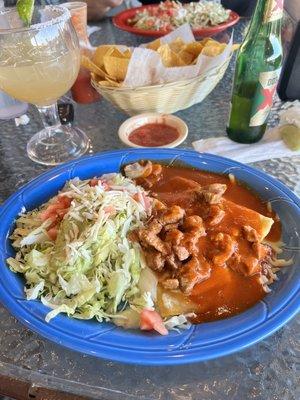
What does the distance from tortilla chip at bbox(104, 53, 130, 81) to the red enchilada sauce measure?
0.51 meters

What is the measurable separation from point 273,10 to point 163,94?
44 centimetres

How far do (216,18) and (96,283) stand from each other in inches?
73.6

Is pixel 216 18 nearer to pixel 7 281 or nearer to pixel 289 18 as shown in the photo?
pixel 289 18

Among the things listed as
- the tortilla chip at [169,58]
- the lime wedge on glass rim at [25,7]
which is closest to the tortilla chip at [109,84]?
the tortilla chip at [169,58]

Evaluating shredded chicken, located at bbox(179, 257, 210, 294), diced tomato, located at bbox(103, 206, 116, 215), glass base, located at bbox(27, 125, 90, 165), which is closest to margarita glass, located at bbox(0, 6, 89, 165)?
glass base, located at bbox(27, 125, 90, 165)

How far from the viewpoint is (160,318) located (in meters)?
0.83

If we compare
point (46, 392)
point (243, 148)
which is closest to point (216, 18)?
point (243, 148)

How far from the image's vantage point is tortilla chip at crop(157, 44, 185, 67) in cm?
Result: 155

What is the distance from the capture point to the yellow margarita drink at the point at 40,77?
1.23 meters

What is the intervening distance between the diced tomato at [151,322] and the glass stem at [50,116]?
938 mm

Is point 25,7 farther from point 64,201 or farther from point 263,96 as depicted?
point 263,96

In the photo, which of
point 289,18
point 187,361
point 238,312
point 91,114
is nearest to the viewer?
point 187,361

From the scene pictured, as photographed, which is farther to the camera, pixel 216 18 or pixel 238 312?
pixel 216 18

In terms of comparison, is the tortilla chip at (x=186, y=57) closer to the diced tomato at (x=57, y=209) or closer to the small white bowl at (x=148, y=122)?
the small white bowl at (x=148, y=122)
